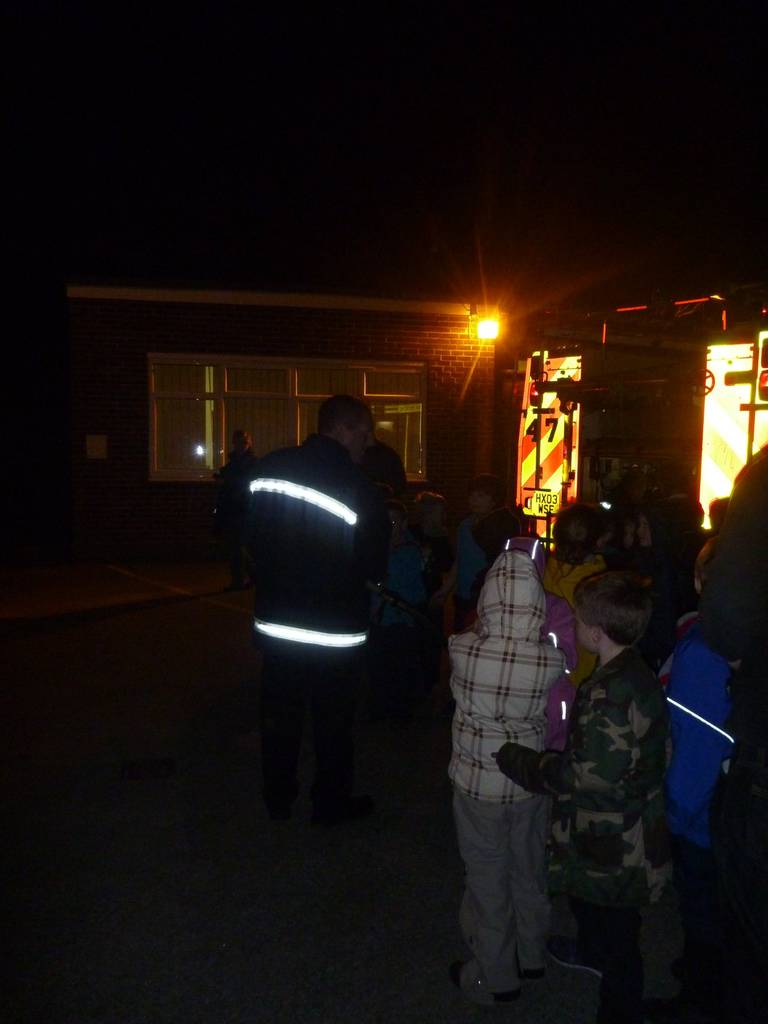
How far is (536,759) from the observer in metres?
3.21

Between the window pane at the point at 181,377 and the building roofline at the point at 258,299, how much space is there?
98cm

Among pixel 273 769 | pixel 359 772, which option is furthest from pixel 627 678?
pixel 359 772

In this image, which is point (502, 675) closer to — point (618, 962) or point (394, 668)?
point (618, 962)

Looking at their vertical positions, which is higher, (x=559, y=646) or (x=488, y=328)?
(x=488, y=328)

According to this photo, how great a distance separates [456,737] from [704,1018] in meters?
1.28

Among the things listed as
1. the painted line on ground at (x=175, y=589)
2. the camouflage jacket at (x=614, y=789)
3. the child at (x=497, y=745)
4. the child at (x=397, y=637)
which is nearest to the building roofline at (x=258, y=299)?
the painted line on ground at (x=175, y=589)

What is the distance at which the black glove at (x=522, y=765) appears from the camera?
3.15m

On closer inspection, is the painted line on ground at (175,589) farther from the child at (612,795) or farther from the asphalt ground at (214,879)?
Answer: the child at (612,795)

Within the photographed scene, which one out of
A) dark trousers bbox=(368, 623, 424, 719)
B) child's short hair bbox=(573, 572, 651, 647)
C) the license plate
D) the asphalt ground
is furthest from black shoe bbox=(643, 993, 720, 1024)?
the license plate

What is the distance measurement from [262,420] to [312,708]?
1043cm

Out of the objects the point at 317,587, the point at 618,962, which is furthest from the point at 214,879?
the point at 618,962

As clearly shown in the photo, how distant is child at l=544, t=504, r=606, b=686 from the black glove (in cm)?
189

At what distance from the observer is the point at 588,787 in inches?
119

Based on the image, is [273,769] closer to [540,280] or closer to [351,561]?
[351,561]
